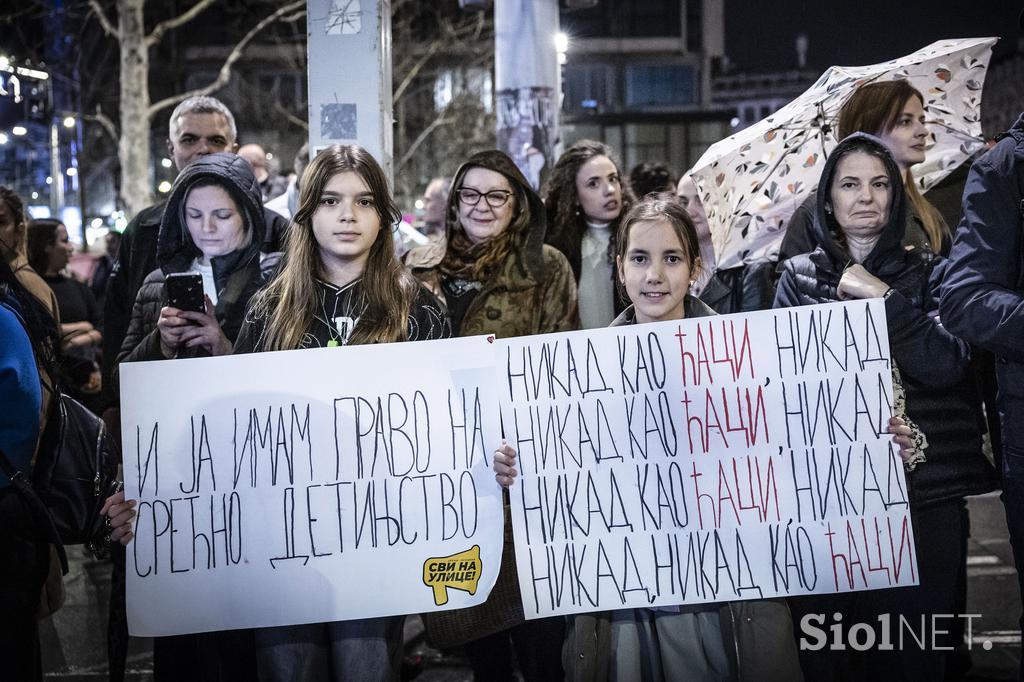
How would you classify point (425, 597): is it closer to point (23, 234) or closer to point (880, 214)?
point (880, 214)

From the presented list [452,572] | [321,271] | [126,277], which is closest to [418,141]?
[126,277]

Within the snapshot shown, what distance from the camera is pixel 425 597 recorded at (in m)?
3.00

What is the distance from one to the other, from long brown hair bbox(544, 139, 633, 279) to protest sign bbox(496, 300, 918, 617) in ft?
6.05

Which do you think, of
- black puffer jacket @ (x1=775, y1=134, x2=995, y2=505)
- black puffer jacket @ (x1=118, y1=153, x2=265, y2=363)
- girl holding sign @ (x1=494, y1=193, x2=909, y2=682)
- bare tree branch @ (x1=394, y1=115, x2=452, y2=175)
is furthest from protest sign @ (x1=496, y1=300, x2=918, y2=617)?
bare tree branch @ (x1=394, y1=115, x2=452, y2=175)

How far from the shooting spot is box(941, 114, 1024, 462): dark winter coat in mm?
2916

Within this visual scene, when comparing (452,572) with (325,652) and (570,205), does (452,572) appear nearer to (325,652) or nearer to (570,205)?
(325,652)

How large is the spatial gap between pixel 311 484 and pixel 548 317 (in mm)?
1446

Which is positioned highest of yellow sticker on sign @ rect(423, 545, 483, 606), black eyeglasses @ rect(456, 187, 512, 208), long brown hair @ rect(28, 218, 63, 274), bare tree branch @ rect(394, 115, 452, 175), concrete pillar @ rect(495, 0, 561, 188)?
bare tree branch @ rect(394, 115, 452, 175)

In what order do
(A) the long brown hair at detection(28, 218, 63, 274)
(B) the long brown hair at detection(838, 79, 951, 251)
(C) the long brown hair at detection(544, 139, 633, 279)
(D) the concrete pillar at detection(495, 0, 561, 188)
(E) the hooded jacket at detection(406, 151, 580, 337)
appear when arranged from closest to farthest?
(B) the long brown hair at detection(838, 79, 951, 251), (E) the hooded jacket at detection(406, 151, 580, 337), (C) the long brown hair at detection(544, 139, 633, 279), (A) the long brown hair at detection(28, 218, 63, 274), (D) the concrete pillar at detection(495, 0, 561, 188)

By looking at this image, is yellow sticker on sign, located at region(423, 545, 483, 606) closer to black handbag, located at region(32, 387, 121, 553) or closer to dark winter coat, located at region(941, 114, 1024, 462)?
black handbag, located at region(32, 387, 121, 553)

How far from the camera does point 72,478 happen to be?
3.12 metres

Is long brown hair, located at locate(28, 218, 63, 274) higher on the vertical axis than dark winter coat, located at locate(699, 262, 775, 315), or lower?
higher

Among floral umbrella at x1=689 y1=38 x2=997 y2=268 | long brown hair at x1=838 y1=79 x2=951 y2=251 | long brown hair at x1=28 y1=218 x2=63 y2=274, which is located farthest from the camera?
long brown hair at x1=28 y1=218 x2=63 y2=274

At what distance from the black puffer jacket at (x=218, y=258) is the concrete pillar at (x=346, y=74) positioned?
1.31 meters
